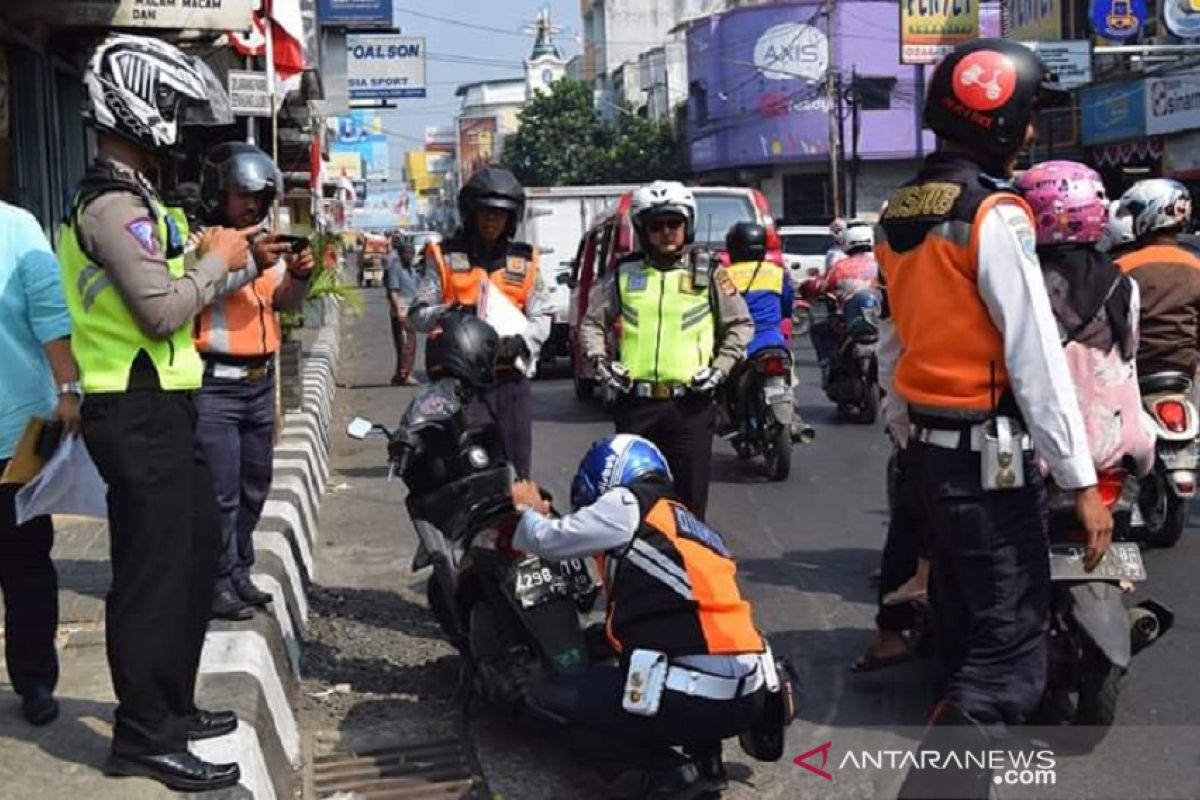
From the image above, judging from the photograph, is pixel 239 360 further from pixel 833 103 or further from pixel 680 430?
pixel 833 103

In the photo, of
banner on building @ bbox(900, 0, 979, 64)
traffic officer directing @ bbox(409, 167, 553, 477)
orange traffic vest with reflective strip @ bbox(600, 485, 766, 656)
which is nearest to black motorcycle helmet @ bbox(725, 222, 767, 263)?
traffic officer directing @ bbox(409, 167, 553, 477)

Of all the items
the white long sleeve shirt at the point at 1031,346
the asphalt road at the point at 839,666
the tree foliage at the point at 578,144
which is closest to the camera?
the white long sleeve shirt at the point at 1031,346

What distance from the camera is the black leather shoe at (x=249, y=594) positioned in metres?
5.59

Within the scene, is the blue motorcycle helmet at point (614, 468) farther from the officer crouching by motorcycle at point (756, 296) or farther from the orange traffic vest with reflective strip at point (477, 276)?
the officer crouching by motorcycle at point (756, 296)

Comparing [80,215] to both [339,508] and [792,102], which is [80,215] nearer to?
[339,508]

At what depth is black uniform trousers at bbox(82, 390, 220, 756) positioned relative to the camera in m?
3.74

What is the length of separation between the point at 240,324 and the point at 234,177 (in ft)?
1.92

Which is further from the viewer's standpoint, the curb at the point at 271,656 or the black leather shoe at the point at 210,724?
the curb at the point at 271,656

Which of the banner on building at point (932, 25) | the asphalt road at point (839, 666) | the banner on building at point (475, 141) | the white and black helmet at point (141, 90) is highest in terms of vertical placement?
the banner on building at point (475, 141)

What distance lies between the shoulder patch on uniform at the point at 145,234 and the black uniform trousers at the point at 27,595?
0.88 metres

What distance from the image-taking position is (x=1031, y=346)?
3543mm

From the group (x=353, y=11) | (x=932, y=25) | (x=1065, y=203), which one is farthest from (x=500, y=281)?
(x=932, y=25)

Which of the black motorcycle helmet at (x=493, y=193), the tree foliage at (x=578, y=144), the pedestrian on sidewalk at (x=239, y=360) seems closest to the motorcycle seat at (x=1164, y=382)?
the black motorcycle helmet at (x=493, y=193)

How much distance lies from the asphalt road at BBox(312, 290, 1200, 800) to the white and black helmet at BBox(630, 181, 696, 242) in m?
1.75
